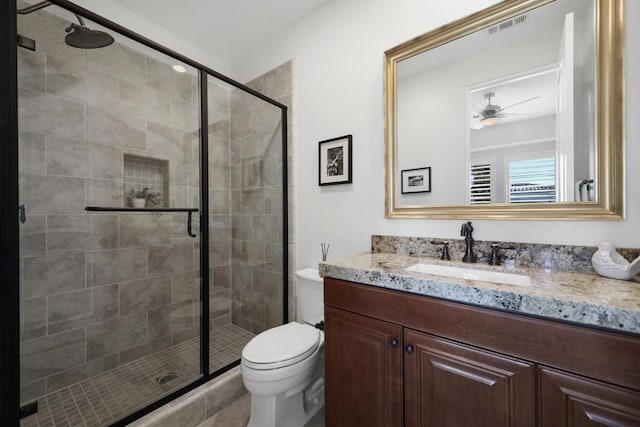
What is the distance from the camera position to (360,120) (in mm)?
1694

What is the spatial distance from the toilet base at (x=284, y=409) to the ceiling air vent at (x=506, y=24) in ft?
6.72

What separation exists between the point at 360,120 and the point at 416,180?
0.55 meters

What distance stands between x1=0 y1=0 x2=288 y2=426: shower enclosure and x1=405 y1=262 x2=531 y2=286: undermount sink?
1.19m

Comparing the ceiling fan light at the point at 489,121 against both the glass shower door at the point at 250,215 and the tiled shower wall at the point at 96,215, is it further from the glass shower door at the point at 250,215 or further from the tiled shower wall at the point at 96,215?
the tiled shower wall at the point at 96,215

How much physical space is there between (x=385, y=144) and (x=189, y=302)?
1669mm

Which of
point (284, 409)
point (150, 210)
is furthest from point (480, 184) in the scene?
A: point (150, 210)

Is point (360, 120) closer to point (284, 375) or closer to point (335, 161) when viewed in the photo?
point (335, 161)

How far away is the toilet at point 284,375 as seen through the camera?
1209 millimetres

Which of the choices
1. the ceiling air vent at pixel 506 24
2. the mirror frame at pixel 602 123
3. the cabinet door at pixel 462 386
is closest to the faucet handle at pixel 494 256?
the mirror frame at pixel 602 123

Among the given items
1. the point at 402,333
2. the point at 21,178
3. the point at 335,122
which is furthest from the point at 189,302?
the point at 335,122

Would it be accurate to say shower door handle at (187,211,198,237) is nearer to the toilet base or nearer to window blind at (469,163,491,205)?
the toilet base

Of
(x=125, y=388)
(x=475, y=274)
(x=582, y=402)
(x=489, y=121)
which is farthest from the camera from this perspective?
(x=125, y=388)

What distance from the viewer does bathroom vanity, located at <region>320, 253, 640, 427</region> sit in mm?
666

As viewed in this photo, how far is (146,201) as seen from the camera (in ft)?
5.93
